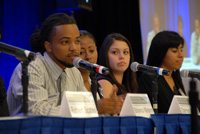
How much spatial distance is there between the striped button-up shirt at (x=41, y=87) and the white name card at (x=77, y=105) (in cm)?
25

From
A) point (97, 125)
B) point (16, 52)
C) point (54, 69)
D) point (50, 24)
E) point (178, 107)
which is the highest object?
point (50, 24)

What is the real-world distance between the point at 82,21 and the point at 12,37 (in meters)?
1.73

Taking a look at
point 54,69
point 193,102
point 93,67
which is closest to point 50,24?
point 54,69

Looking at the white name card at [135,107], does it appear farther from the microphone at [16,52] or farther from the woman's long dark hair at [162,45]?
the woman's long dark hair at [162,45]

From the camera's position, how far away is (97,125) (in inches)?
78.6

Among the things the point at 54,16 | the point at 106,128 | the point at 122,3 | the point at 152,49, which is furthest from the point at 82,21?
the point at 106,128

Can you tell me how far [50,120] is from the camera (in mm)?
1794

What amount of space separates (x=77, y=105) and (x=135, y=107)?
510 millimetres

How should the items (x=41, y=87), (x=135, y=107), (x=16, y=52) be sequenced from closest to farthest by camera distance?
(x=16, y=52), (x=135, y=107), (x=41, y=87)

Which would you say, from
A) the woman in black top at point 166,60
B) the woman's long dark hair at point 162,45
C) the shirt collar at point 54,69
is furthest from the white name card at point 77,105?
the woman's long dark hair at point 162,45

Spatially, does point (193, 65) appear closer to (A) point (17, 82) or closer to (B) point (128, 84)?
(B) point (128, 84)

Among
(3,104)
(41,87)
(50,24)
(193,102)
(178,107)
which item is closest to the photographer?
(193,102)

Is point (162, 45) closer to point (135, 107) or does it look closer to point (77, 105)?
point (135, 107)

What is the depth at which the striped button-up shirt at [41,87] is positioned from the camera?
7.68 feet
